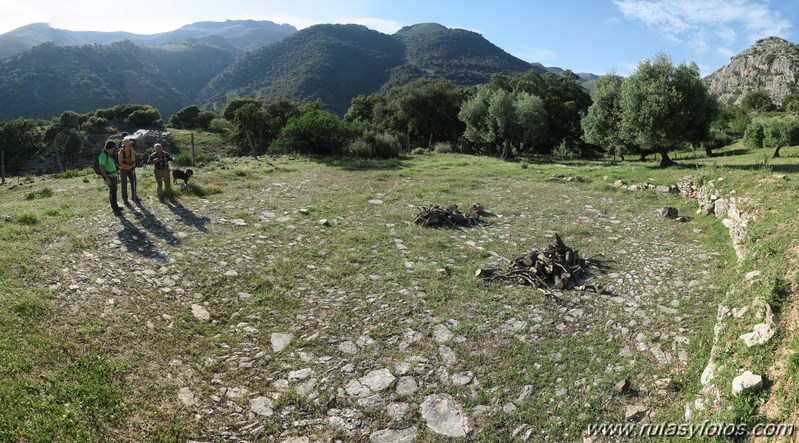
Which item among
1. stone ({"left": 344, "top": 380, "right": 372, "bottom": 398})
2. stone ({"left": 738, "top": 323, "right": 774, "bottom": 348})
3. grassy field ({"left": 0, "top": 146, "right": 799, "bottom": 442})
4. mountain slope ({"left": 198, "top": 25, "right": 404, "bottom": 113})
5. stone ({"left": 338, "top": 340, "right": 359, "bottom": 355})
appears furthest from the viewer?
mountain slope ({"left": 198, "top": 25, "right": 404, "bottom": 113})

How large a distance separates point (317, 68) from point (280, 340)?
453ft

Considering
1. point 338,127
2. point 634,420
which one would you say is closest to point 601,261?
point 634,420

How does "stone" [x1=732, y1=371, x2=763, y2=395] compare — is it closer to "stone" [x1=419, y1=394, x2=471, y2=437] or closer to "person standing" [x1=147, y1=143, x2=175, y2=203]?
"stone" [x1=419, y1=394, x2=471, y2=437]

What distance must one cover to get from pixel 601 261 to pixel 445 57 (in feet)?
525

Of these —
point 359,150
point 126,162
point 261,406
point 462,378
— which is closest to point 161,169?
point 126,162

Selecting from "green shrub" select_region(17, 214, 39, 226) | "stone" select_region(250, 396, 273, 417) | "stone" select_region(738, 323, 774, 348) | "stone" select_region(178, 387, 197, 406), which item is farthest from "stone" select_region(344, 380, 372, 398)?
"green shrub" select_region(17, 214, 39, 226)

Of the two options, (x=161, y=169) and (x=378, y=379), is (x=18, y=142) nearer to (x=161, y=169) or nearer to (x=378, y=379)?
(x=161, y=169)

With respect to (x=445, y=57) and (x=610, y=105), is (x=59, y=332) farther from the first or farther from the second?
(x=445, y=57)

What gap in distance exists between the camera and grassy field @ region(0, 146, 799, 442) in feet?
16.4

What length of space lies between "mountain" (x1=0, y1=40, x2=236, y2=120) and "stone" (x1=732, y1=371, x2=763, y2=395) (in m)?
134

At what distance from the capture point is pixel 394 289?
8.42 meters

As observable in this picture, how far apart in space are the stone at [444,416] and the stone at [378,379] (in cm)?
60

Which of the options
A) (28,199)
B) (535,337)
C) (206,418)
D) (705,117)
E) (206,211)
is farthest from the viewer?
(705,117)

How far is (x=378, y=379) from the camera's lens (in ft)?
19.2
